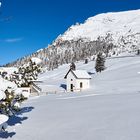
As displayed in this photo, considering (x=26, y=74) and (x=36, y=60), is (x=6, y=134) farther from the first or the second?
(x=36, y=60)

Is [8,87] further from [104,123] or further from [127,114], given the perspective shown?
[127,114]

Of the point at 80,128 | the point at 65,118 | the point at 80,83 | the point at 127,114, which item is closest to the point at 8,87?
the point at 80,128

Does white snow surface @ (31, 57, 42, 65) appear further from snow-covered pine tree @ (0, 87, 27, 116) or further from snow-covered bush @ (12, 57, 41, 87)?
snow-covered pine tree @ (0, 87, 27, 116)

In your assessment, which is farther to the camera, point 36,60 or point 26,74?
point 26,74

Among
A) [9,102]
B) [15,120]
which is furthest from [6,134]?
[15,120]

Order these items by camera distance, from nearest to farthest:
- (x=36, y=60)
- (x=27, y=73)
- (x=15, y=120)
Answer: (x=36, y=60)
(x=27, y=73)
(x=15, y=120)

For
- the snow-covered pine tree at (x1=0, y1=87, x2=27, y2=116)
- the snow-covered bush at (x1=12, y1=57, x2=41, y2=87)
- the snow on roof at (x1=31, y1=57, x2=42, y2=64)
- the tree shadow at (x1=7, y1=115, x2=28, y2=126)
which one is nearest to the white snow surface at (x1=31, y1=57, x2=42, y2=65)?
the snow on roof at (x1=31, y1=57, x2=42, y2=64)

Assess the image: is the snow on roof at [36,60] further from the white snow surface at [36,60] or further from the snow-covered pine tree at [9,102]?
the snow-covered pine tree at [9,102]

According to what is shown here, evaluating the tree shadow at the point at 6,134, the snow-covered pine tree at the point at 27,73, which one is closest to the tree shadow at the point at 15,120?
the tree shadow at the point at 6,134

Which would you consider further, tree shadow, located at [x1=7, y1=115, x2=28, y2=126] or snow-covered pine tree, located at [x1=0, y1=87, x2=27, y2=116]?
tree shadow, located at [x1=7, y1=115, x2=28, y2=126]

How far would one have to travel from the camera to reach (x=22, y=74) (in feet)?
80.3

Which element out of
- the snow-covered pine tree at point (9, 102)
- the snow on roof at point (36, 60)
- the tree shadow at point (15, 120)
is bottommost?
the tree shadow at point (15, 120)

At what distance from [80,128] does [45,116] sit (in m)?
6.35

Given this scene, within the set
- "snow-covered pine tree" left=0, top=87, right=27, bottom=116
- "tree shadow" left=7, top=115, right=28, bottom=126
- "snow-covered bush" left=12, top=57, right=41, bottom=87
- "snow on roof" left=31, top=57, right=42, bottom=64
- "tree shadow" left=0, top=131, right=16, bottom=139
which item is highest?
"snow on roof" left=31, top=57, right=42, bottom=64
